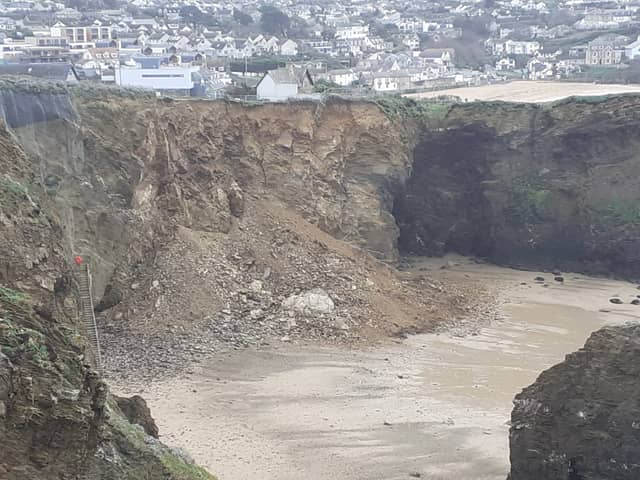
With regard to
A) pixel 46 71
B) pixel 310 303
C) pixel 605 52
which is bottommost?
pixel 310 303

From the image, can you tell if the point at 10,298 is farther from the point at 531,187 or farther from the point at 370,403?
the point at 531,187

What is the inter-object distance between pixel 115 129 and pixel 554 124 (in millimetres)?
18351

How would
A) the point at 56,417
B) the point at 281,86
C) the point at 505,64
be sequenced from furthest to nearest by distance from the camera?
the point at 505,64 → the point at 281,86 → the point at 56,417

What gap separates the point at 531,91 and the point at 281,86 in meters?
25.1

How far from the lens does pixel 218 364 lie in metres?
27.0

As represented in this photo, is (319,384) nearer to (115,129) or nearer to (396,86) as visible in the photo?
(115,129)

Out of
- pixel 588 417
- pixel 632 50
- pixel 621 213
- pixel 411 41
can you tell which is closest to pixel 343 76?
pixel 632 50

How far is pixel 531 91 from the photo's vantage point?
61.5 meters

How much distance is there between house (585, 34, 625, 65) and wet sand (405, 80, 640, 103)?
17617 millimetres

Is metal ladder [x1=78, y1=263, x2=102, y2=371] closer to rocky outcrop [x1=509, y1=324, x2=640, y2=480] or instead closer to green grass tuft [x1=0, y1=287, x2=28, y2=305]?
rocky outcrop [x1=509, y1=324, x2=640, y2=480]

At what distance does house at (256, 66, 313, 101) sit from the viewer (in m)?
41.3

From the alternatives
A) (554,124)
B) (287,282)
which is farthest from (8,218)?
(554,124)

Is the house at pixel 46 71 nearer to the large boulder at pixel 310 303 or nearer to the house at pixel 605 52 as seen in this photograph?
the large boulder at pixel 310 303

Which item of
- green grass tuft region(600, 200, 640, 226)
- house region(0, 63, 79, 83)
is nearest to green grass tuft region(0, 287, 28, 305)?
house region(0, 63, 79, 83)
